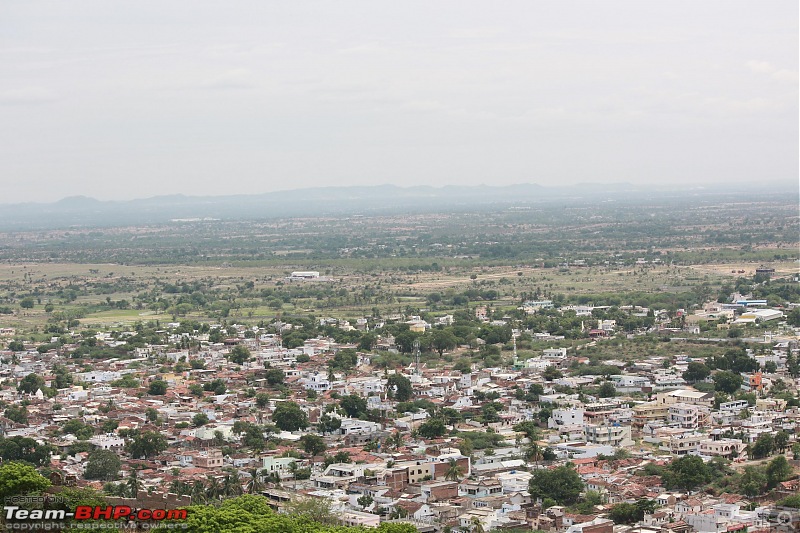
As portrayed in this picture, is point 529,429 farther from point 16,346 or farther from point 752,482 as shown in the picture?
point 16,346

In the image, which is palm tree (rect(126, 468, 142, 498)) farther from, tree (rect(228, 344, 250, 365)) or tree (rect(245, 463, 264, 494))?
tree (rect(228, 344, 250, 365))

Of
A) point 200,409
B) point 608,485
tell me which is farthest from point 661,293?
point 608,485

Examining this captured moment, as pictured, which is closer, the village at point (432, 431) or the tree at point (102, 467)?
the village at point (432, 431)

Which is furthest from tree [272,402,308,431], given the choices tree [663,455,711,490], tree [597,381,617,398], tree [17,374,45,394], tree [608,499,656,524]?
tree [608,499,656,524]

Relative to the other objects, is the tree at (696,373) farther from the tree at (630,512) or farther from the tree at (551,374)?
the tree at (630,512)

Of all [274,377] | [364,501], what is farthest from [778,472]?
[274,377]

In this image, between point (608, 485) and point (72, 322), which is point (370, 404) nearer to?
point (608, 485)

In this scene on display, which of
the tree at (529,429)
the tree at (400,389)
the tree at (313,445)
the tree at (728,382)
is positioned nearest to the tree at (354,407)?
the tree at (400,389)
